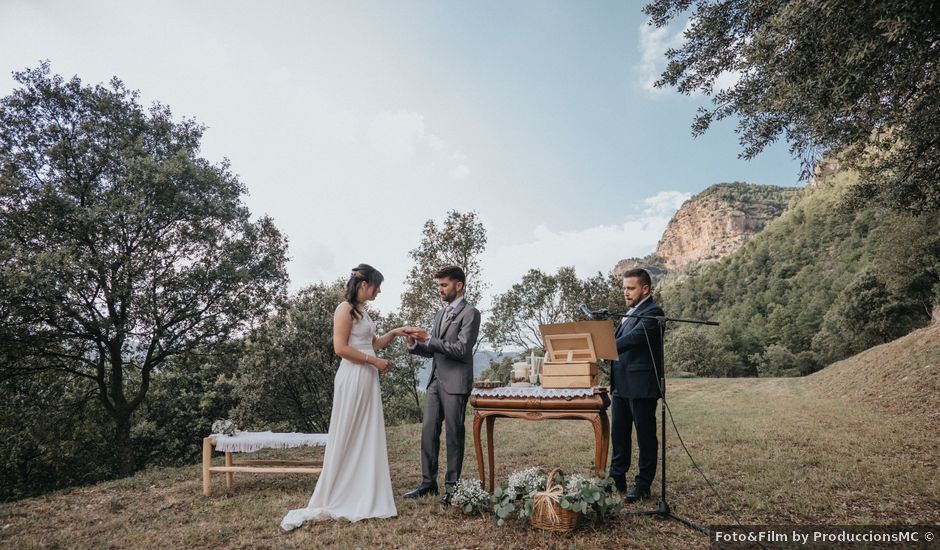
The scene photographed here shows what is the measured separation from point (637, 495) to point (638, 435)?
0.56 meters

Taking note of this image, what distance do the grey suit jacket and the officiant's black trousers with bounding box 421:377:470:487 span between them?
0.38 feet

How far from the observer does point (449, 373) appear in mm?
4879

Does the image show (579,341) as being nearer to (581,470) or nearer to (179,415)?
(581,470)

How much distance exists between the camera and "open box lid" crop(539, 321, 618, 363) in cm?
434

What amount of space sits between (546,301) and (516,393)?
1998 cm

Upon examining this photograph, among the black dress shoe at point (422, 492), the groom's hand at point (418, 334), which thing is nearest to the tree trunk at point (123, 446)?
the black dress shoe at point (422, 492)

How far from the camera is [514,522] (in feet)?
13.3

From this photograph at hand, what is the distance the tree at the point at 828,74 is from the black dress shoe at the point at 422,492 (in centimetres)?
535

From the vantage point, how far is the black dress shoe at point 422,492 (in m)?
5.01

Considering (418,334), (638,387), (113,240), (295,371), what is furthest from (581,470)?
(295,371)

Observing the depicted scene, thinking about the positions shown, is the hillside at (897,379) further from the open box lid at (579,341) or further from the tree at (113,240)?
the tree at (113,240)

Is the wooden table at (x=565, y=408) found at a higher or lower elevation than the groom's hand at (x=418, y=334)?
lower

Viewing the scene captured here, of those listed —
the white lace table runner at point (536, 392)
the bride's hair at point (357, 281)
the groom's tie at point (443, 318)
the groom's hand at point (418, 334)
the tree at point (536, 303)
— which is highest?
the tree at point (536, 303)

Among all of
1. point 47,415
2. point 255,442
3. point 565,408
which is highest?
point 565,408
